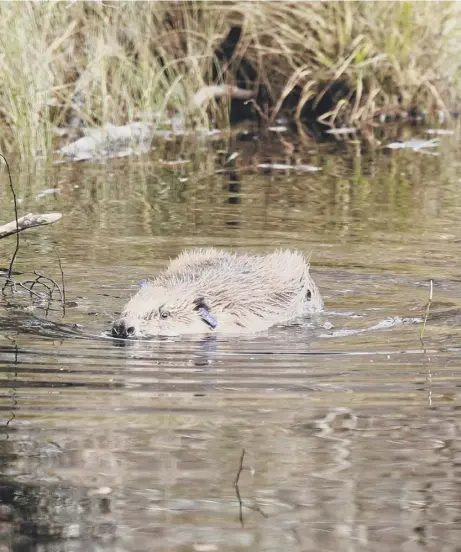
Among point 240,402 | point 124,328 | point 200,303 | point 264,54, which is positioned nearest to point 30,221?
point 124,328

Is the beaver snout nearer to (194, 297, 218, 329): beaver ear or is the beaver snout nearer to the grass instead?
(194, 297, 218, 329): beaver ear

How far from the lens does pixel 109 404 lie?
5.11 m

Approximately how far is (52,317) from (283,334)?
3.80ft

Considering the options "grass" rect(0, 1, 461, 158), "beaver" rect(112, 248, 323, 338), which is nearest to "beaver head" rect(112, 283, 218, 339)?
"beaver" rect(112, 248, 323, 338)

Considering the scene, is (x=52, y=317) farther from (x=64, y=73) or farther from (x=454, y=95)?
(x=454, y=95)

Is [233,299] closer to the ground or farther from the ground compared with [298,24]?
closer to the ground

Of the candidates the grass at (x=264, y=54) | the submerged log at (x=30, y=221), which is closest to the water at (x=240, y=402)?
the submerged log at (x=30, y=221)

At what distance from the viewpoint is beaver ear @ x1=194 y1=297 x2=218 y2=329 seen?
6.83 m

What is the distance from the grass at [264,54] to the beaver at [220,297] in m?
5.92

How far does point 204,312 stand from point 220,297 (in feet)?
0.82

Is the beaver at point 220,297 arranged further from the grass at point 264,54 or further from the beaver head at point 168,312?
the grass at point 264,54

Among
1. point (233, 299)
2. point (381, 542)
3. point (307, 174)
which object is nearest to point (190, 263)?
point (233, 299)

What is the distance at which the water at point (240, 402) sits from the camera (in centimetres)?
387

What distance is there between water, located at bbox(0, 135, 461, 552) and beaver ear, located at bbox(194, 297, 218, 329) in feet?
0.70
